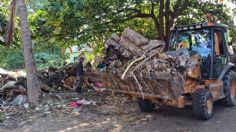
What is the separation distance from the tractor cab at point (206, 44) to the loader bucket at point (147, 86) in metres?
1.78

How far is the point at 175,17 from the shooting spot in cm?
1451

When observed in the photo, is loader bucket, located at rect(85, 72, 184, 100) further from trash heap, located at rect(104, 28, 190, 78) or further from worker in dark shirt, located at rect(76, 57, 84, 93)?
worker in dark shirt, located at rect(76, 57, 84, 93)

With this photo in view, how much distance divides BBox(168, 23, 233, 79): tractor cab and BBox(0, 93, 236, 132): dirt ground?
4.09ft

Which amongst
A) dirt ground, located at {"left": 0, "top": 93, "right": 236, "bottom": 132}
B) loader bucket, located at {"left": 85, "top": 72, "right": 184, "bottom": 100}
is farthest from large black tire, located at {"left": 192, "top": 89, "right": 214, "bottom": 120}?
loader bucket, located at {"left": 85, "top": 72, "right": 184, "bottom": 100}

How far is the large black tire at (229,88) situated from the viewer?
9.62 meters

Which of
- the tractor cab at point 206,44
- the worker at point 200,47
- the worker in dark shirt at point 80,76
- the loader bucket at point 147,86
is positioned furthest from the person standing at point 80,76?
the worker at point 200,47

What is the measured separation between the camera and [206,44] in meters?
9.20

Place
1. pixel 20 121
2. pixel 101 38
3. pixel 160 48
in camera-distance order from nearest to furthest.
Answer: pixel 160 48, pixel 20 121, pixel 101 38

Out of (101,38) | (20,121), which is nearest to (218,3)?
(101,38)

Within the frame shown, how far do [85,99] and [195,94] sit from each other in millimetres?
4142

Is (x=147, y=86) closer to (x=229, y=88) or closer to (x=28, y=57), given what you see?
(x=229, y=88)

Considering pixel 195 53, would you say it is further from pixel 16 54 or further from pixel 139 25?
pixel 16 54

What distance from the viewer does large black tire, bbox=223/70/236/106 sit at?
31.6ft

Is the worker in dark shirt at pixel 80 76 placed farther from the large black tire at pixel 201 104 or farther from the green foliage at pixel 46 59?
the green foliage at pixel 46 59
